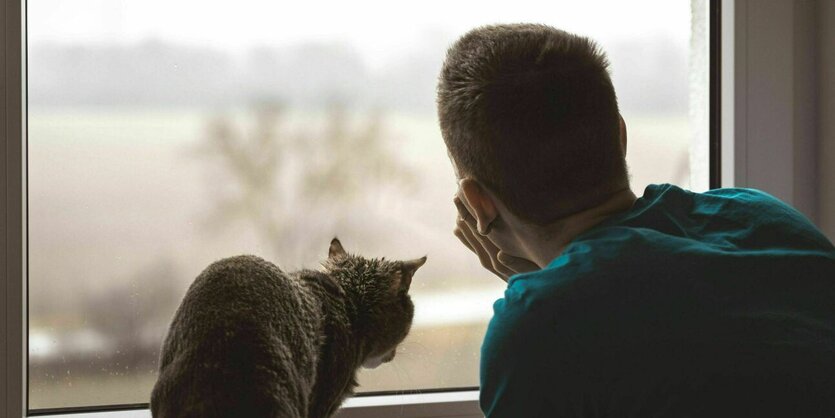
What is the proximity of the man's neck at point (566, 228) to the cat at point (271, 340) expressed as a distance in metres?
0.21

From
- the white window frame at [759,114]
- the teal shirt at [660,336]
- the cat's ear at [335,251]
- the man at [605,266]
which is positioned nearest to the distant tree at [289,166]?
the cat's ear at [335,251]

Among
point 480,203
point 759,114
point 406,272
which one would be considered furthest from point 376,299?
point 759,114

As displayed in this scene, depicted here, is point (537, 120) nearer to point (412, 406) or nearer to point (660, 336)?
point (660, 336)

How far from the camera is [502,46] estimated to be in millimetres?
751

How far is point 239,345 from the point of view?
69cm

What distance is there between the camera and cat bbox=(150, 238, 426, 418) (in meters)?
0.66

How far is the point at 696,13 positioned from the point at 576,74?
2.32ft

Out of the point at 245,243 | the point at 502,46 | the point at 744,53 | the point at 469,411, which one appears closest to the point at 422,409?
the point at 469,411

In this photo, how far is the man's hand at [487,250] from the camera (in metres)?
0.88

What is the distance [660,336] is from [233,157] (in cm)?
73

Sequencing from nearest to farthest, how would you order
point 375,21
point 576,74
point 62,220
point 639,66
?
point 576,74 → point 62,220 → point 375,21 → point 639,66

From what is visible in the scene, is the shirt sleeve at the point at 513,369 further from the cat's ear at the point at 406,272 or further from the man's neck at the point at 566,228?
the cat's ear at the point at 406,272

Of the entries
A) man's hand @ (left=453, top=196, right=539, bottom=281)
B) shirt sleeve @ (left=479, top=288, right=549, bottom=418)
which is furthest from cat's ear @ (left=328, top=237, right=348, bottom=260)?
shirt sleeve @ (left=479, top=288, right=549, bottom=418)

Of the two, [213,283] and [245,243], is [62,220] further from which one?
[213,283]
